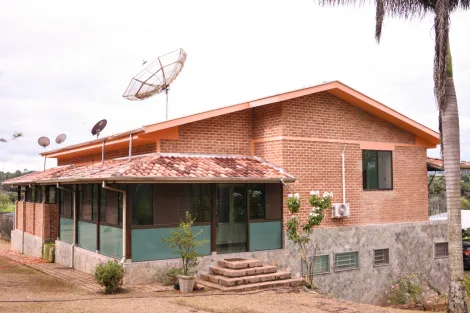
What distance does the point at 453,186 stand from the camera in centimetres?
1299

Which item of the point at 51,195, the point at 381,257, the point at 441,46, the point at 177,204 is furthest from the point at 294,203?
the point at 51,195

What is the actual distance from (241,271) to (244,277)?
0.58 feet

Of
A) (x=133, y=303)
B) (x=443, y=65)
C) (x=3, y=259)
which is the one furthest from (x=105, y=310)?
(x=3, y=259)

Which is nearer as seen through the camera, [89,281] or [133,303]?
[133,303]

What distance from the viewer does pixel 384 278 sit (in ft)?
55.6

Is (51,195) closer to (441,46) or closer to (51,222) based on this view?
(51,222)

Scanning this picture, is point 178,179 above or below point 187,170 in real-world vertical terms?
below

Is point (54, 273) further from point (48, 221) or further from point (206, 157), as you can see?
point (206, 157)

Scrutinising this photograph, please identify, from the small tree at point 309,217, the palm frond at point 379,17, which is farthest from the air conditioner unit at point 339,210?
the palm frond at point 379,17

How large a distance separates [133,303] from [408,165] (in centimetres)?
1130

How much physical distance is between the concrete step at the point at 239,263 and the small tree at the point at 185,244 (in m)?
0.76

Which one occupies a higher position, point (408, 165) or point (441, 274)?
point (408, 165)

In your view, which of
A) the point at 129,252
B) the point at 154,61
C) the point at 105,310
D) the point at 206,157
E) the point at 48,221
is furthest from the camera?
the point at 48,221

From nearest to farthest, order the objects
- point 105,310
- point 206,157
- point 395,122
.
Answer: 1. point 105,310
2. point 206,157
3. point 395,122
